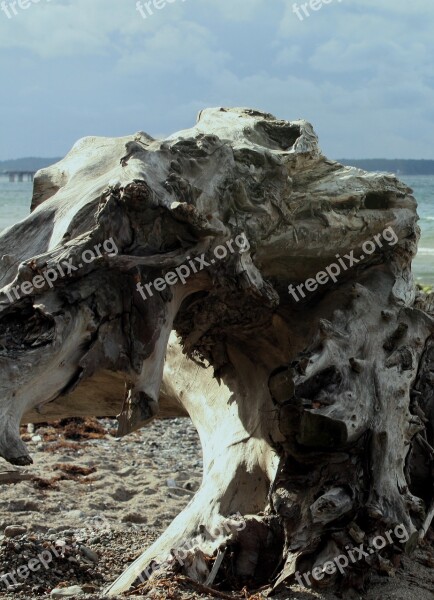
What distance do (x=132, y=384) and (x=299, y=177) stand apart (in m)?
1.67

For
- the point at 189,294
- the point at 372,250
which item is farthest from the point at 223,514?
the point at 372,250

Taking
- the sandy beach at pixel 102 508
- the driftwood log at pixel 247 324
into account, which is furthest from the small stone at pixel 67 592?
the driftwood log at pixel 247 324

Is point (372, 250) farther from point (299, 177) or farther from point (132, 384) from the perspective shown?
point (132, 384)

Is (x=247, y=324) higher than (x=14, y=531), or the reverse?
(x=247, y=324)

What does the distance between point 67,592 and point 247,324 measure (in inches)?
62.8

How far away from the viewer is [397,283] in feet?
15.3

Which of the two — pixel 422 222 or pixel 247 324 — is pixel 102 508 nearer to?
pixel 247 324

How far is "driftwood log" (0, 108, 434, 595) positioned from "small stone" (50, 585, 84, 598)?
0.21 meters

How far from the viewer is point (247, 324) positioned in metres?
4.44

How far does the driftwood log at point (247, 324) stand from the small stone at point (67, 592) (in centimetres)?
21

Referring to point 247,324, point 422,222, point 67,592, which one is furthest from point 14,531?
point 422,222

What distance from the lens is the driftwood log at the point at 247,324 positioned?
3.53 meters

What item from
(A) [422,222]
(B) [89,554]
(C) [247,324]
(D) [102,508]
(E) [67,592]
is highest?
(A) [422,222]

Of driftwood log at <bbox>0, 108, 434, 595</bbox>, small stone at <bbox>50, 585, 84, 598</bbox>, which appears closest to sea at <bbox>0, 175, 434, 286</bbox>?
driftwood log at <bbox>0, 108, 434, 595</bbox>
